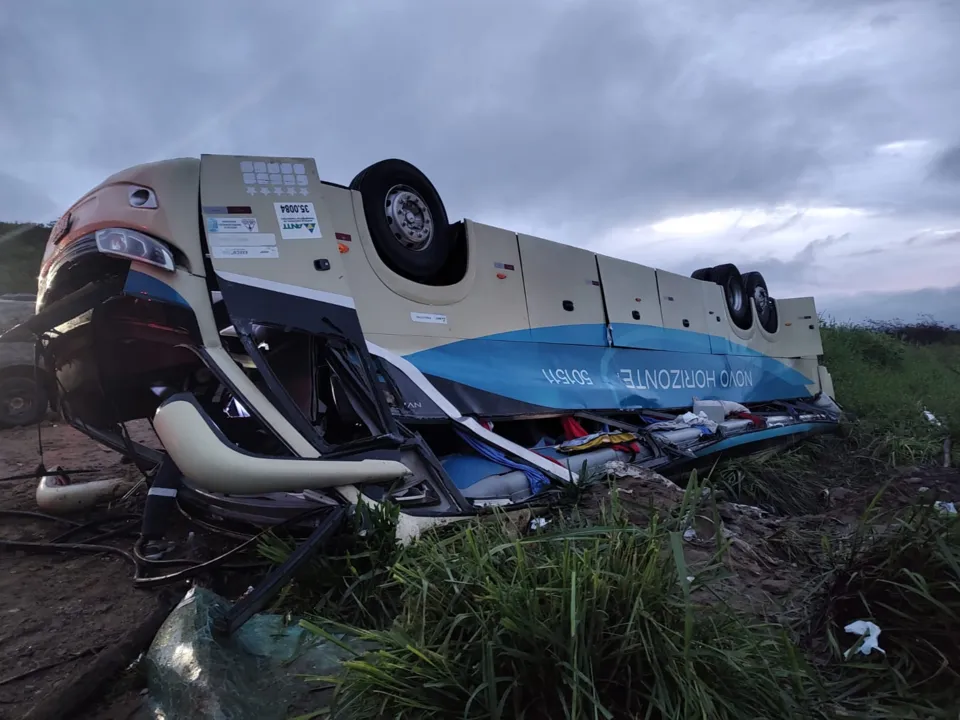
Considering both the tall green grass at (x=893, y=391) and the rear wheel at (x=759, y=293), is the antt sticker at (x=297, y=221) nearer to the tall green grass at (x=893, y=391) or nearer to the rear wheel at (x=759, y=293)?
the rear wheel at (x=759, y=293)

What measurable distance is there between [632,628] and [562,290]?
361cm

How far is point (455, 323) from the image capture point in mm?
4031

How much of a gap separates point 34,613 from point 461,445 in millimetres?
2175

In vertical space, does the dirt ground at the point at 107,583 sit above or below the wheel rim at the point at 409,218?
below

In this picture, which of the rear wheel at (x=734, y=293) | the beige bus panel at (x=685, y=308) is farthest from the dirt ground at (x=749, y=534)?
the rear wheel at (x=734, y=293)

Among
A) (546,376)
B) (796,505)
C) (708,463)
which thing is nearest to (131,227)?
(546,376)

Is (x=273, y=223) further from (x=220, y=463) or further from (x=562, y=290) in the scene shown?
(x=562, y=290)

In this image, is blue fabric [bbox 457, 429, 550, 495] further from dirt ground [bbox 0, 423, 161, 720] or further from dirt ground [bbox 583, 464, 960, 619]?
dirt ground [bbox 0, 423, 161, 720]

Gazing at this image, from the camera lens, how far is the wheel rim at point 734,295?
7.93m

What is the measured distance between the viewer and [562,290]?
4961 millimetres

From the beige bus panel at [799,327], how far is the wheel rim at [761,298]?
1.69ft

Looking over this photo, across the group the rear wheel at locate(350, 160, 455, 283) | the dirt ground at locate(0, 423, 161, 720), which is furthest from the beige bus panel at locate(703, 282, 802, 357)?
the dirt ground at locate(0, 423, 161, 720)

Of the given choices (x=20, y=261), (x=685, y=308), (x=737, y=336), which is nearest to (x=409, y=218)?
(x=685, y=308)

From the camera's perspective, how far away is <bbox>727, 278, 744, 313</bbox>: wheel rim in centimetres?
793
